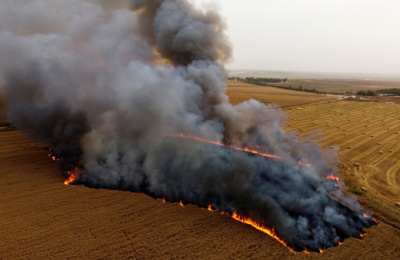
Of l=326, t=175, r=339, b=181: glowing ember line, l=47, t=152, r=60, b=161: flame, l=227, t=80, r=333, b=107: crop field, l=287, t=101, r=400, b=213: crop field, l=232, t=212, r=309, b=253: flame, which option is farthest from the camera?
l=227, t=80, r=333, b=107: crop field

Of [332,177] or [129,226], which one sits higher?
[332,177]

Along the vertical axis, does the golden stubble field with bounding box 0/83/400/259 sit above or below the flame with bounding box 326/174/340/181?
below

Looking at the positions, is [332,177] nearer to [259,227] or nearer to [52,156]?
[259,227]

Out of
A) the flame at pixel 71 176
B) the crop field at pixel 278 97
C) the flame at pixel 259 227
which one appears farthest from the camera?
the crop field at pixel 278 97

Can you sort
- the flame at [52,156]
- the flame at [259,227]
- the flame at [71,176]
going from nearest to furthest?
1. the flame at [259,227]
2. the flame at [71,176]
3. the flame at [52,156]

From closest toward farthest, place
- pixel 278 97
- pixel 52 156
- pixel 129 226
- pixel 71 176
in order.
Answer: pixel 129 226 → pixel 71 176 → pixel 52 156 → pixel 278 97

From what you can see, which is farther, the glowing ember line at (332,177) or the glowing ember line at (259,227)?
the glowing ember line at (332,177)

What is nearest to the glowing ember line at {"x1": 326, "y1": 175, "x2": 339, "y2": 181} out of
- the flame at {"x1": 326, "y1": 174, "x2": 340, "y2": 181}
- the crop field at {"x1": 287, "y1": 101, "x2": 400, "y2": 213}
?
the flame at {"x1": 326, "y1": 174, "x2": 340, "y2": 181}

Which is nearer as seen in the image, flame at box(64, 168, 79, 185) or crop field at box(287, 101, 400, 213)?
flame at box(64, 168, 79, 185)

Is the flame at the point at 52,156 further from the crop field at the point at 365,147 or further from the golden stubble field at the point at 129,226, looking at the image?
the crop field at the point at 365,147

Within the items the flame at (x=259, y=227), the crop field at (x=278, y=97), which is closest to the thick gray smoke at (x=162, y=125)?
the flame at (x=259, y=227)

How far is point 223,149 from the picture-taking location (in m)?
18.4

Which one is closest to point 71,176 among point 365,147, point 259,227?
point 259,227

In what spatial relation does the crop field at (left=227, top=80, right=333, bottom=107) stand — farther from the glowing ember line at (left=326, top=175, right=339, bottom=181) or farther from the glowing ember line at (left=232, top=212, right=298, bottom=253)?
the glowing ember line at (left=232, top=212, right=298, bottom=253)
